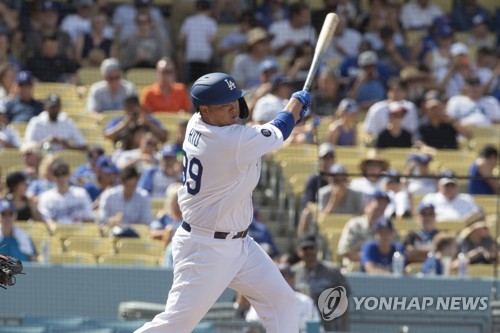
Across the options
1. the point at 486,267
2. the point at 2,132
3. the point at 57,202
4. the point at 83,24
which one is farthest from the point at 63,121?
the point at 486,267

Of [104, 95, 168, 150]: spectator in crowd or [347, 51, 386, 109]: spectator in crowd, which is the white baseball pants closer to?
[104, 95, 168, 150]: spectator in crowd

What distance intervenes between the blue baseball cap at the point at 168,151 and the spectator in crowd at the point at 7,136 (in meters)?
1.43

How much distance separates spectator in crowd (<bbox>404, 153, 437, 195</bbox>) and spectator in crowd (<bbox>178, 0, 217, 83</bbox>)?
9.52ft

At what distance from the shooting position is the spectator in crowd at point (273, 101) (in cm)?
1139

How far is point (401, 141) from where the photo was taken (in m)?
12.2

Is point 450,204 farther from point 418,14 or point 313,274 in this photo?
point 418,14

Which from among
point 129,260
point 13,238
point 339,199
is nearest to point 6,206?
point 13,238

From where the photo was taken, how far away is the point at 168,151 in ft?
36.1

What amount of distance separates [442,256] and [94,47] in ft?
16.2

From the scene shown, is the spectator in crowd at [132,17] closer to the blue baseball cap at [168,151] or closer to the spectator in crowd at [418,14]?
the blue baseball cap at [168,151]

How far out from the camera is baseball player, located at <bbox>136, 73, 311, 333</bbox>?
6047 mm

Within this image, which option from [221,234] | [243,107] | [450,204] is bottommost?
[450,204]

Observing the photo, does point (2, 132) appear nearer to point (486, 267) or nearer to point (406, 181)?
point (406, 181)

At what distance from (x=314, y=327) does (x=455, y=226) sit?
10.6 ft
